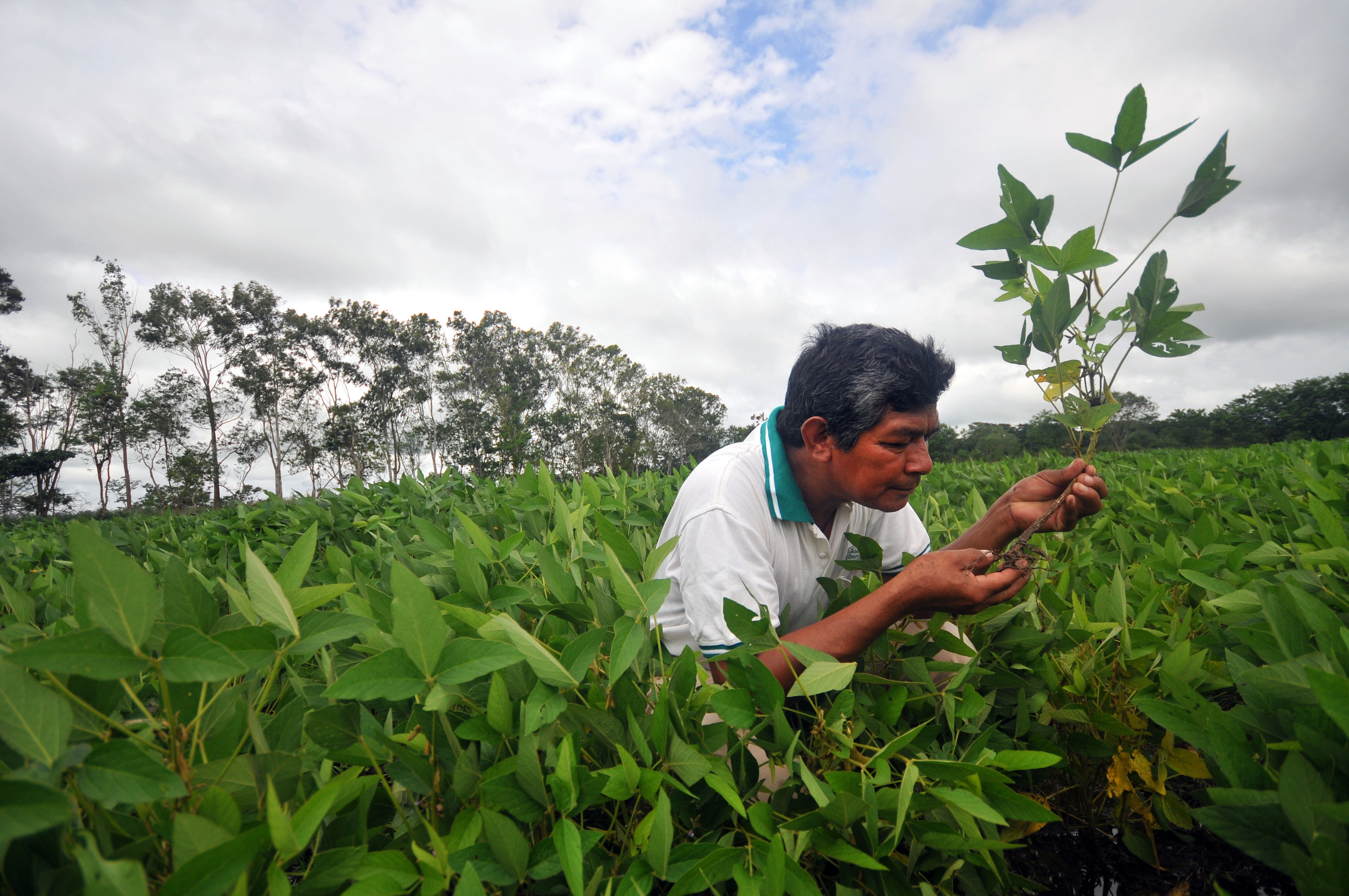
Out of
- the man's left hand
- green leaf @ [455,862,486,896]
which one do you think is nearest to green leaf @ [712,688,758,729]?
green leaf @ [455,862,486,896]

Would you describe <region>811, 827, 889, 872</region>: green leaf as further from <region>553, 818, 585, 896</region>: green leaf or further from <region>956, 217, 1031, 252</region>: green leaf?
<region>956, 217, 1031, 252</region>: green leaf

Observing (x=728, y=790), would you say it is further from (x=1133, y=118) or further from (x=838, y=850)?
(x=1133, y=118)

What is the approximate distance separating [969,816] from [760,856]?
0.33m

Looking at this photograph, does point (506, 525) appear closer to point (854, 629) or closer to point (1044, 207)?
point (854, 629)

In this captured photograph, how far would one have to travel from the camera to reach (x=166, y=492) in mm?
32875

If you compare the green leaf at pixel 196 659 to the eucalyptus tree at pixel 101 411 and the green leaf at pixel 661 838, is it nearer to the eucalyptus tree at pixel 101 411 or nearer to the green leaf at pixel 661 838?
the green leaf at pixel 661 838

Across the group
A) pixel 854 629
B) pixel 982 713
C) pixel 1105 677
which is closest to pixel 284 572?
pixel 854 629

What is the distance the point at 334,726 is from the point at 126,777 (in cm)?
23

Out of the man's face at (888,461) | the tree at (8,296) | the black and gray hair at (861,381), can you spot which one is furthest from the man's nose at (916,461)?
the tree at (8,296)

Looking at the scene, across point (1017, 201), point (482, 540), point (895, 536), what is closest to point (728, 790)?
point (482, 540)

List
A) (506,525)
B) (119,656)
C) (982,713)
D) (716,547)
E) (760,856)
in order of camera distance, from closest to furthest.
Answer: (119,656)
(760,856)
(982,713)
(716,547)
(506,525)

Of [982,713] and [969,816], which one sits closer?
[969,816]

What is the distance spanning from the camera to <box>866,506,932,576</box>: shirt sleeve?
7.11 ft

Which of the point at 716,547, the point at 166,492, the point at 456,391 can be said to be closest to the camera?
the point at 716,547
